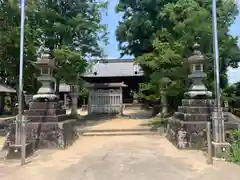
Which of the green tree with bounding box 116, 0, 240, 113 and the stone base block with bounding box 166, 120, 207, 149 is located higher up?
the green tree with bounding box 116, 0, 240, 113

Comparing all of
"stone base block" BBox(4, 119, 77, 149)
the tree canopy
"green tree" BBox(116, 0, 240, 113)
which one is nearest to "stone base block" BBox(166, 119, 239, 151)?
"green tree" BBox(116, 0, 240, 113)

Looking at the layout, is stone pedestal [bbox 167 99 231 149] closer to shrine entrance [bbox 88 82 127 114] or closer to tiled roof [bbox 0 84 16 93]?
shrine entrance [bbox 88 82 127 114]

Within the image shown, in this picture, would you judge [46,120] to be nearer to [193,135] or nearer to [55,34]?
[193,135]

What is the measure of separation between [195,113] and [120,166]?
13.0 ft

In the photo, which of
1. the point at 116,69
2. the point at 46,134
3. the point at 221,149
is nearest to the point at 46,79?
the point at 46,134


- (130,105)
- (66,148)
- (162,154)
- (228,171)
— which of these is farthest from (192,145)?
(130,105)

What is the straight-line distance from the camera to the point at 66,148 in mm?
11320

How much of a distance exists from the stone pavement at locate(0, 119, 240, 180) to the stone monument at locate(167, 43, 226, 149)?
50 cm

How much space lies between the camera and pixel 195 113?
35.5 ft

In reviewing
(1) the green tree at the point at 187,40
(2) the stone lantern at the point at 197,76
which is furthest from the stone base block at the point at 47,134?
(1) the green tree at the point at 187,40

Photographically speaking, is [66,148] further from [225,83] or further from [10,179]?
[225,83]

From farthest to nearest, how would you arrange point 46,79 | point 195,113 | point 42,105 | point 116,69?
1. point 116,69
2. point 46,79
3. point 42,105
4. point 195,113

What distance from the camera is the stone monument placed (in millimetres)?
10516

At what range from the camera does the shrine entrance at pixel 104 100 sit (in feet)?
88.5
